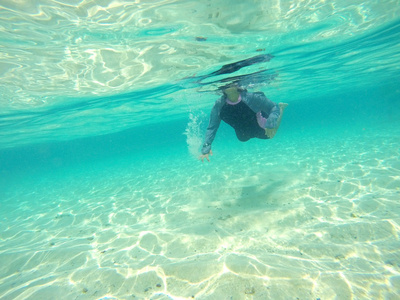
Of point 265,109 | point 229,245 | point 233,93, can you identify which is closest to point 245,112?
point 265,109

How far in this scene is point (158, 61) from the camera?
1114cm

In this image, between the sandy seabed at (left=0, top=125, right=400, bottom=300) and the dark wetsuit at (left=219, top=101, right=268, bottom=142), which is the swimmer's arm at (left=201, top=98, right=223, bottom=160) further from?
the sandy seabed at (left=0, top=125, right=400, bottom=300)

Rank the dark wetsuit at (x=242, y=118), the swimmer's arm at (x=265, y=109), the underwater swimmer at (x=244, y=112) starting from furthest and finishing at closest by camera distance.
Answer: the dark wetsuit at (x=242, y=118), the underwater swimmer at (x=244, y=112), the swimmer's arm at (x=265, y=109)

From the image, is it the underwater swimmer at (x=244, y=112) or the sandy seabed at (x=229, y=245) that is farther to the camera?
the underwater swimmer at (x=244, y=112)

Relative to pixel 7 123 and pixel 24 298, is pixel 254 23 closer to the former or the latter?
pixel 24 298

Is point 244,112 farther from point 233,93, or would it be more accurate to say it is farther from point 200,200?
point 200,200

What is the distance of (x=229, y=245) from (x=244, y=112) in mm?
4253

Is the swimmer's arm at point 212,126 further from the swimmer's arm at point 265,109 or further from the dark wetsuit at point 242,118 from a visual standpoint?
the swimmer's arm at point 265,109

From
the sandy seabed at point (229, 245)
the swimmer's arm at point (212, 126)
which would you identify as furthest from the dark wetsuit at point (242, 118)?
the sandy seabed at point (229, 245)

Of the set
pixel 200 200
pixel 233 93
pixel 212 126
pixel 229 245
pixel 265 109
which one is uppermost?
pixel 233 93

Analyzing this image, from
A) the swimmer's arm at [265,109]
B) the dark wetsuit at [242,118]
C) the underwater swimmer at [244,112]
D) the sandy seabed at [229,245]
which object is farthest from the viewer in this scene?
the dark wetsuit at [242,118]

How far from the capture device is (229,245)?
17.1ft

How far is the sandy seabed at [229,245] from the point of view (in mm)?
3717

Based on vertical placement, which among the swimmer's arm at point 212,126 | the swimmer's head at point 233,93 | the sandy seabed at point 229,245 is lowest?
the sandy seabed at point 229,245
